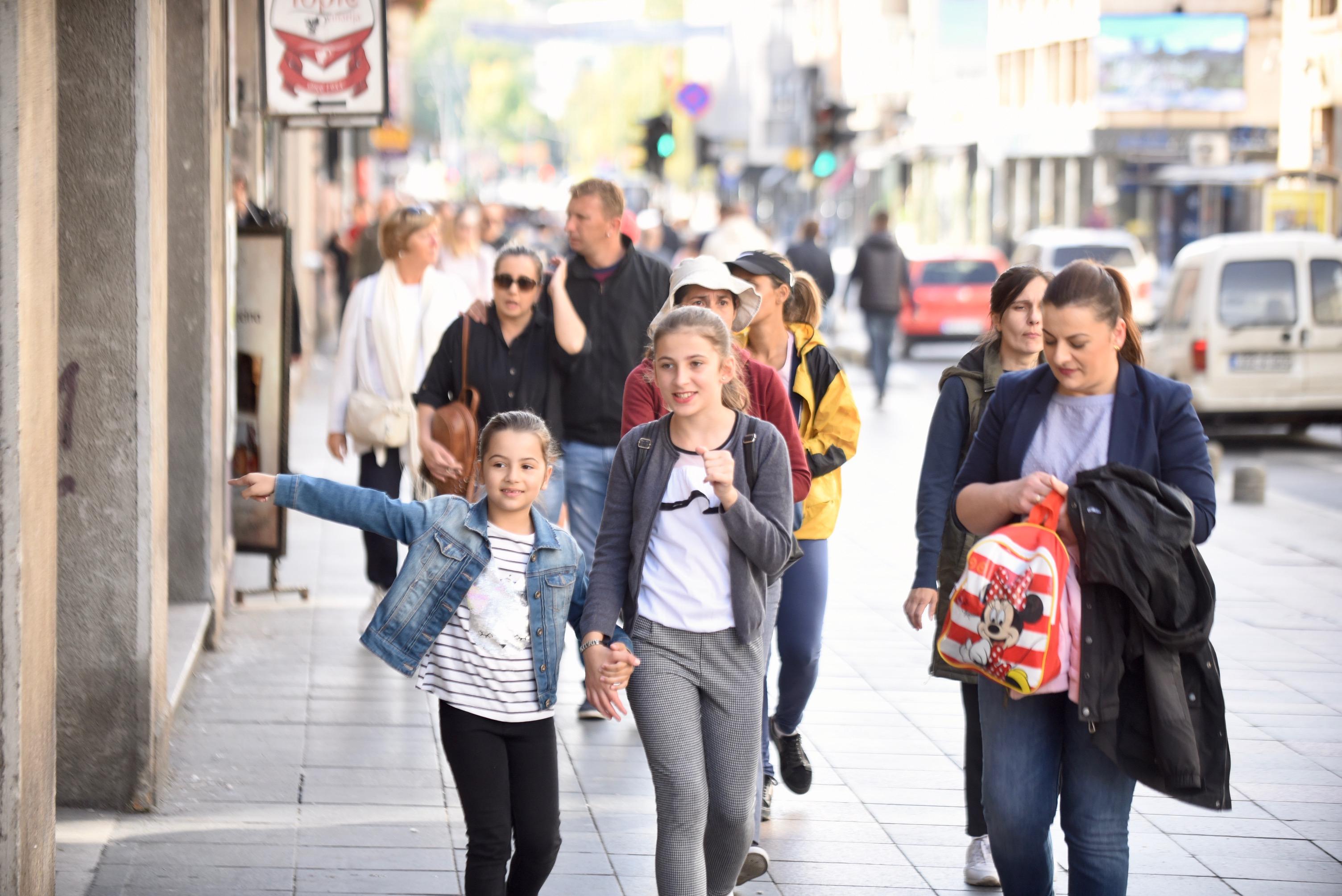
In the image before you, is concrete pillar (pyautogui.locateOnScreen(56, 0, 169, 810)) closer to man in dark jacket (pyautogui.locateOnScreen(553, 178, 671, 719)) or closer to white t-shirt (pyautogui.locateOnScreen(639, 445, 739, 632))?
man in dark jacket (pyautogui.locateOnScreen(553, 178, 671, 719))

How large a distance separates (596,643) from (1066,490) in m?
1.13

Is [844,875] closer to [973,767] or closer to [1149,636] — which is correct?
[973,767]

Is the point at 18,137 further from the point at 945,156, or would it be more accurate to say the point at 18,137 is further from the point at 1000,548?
the point at 945,156

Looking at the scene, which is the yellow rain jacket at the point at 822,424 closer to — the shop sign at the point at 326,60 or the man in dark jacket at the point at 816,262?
the shop sign at the point at 326,60

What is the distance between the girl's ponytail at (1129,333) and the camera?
166 inches

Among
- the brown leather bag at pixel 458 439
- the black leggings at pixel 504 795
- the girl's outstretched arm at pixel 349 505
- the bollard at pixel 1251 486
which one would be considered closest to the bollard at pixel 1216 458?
the bollard at pixel 1251 486

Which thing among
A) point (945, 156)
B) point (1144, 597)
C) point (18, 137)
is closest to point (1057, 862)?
point (1144, 597)

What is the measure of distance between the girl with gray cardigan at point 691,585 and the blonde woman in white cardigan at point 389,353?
4020 millimetres

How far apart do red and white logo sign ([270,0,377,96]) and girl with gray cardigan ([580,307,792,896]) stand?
16.8 feet

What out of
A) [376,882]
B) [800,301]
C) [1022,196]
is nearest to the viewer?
[376,882]

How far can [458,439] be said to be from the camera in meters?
6.76

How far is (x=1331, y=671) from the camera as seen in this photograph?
8.25 metres

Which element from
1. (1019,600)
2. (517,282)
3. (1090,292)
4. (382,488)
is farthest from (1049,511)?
(382,488)

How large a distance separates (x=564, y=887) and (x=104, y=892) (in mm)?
1256
